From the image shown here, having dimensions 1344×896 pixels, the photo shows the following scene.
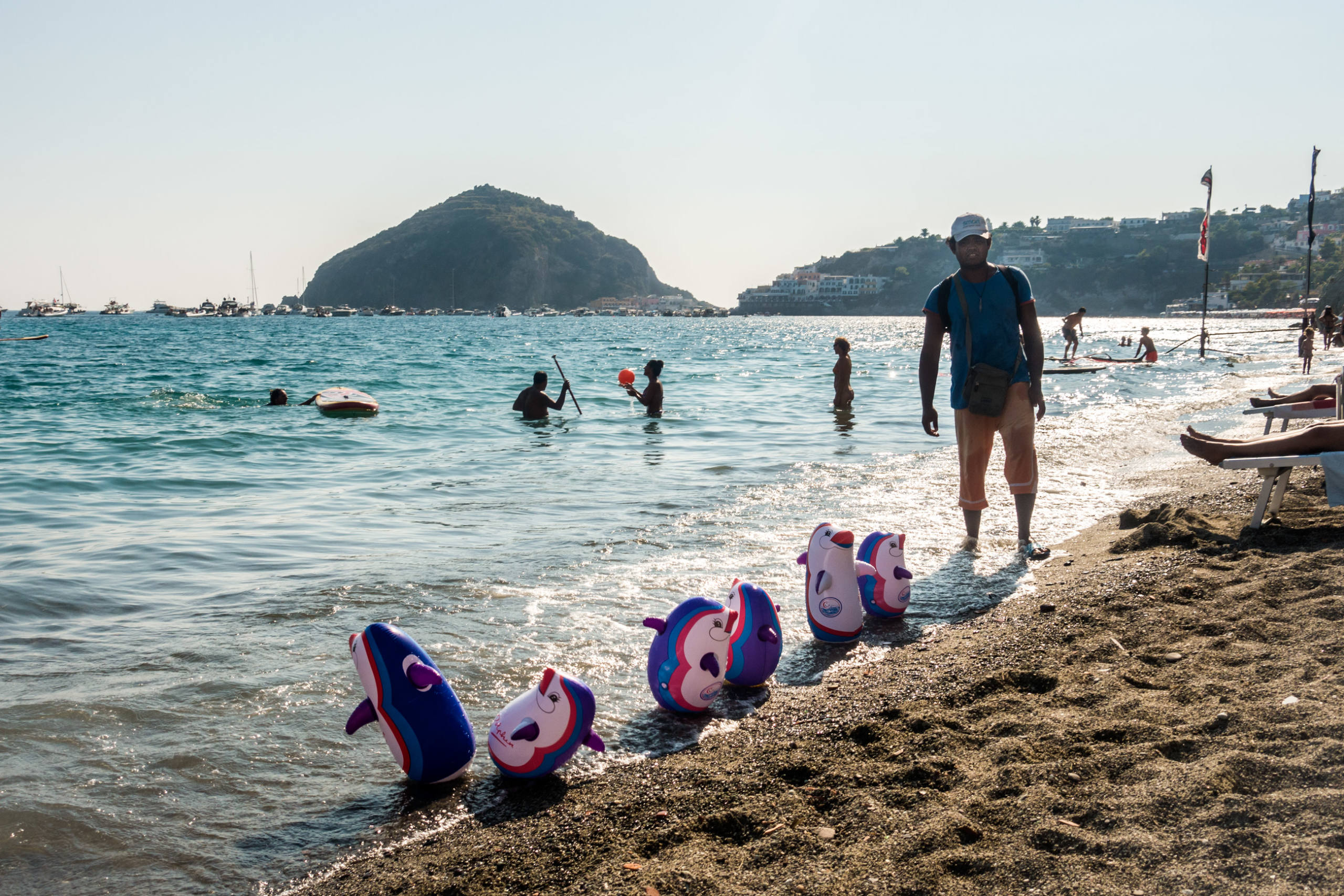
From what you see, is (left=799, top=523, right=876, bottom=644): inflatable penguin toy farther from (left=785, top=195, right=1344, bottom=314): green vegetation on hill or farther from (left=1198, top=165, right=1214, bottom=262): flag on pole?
(left=785, top=195, right=1344, bottom=314): green vegetation on hill

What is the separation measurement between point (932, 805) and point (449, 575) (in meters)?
4.06

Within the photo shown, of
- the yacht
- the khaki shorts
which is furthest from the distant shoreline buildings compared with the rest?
the khaki shorts

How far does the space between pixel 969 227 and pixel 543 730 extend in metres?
4.29

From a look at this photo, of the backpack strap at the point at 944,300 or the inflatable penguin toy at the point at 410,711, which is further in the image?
the backpack strap at the point at 944,300

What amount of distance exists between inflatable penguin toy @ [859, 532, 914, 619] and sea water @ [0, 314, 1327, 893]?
21 centimetres

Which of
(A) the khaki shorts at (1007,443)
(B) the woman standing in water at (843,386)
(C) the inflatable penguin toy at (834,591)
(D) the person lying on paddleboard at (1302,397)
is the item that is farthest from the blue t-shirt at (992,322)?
(B) the woman standing in water at (843,386)

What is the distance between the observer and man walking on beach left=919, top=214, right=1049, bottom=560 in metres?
5.68

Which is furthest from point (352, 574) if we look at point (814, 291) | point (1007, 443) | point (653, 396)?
point (814, 291)

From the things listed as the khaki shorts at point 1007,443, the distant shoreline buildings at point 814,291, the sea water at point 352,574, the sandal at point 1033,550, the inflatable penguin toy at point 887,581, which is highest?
the distant shoreline buildings at point 814,291

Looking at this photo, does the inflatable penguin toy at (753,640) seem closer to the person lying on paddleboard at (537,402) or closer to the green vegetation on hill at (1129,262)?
the person lying on paddleboard at (537,402)

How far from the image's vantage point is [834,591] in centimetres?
451

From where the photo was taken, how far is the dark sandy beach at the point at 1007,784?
2180mm

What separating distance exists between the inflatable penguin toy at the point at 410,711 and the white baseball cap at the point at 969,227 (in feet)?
14.3

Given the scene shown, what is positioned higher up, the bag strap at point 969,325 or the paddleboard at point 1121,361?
the bag strap at point 969,325
